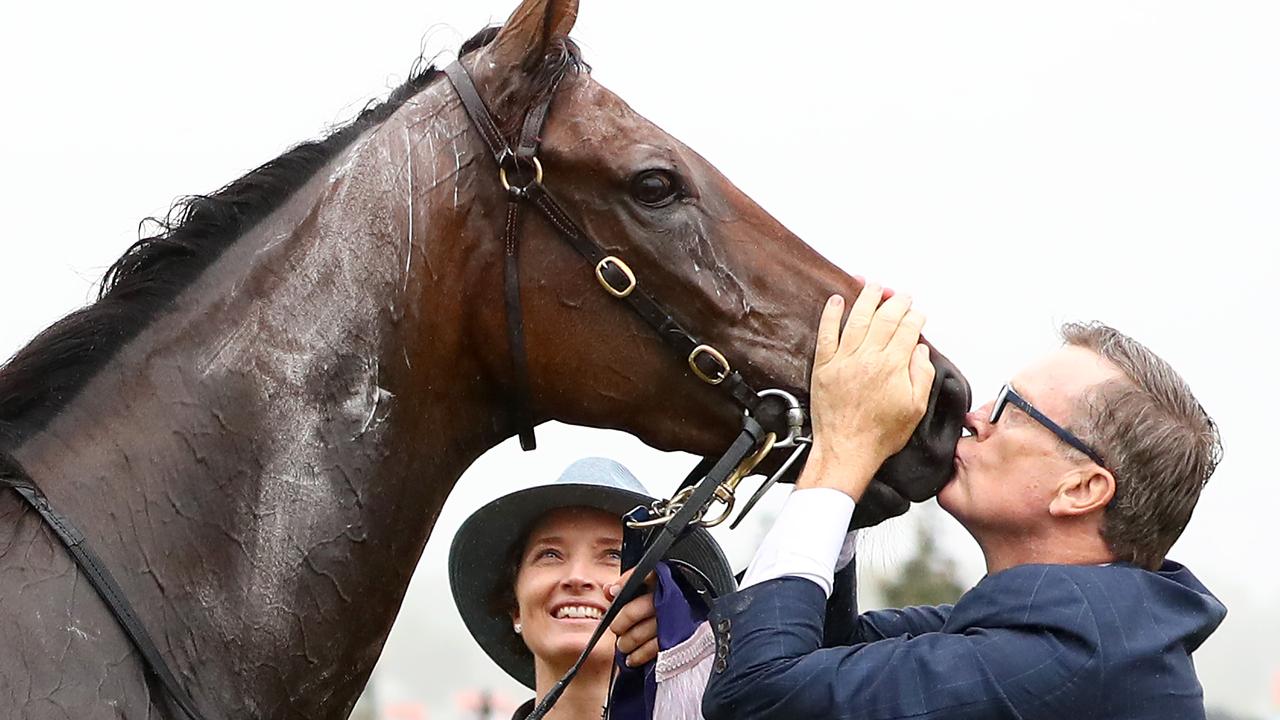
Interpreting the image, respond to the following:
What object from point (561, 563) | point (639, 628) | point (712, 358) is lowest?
point (639, 628)

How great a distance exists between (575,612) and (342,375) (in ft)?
5.32

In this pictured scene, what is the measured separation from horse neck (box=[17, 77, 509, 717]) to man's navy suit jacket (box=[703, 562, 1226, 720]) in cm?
80

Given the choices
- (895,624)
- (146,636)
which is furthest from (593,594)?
(146,636)

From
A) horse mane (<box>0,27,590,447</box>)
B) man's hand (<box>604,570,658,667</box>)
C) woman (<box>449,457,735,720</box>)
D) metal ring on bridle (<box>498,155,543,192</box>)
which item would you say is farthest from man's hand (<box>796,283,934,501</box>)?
woman (<box>449,457,735,720</box>)

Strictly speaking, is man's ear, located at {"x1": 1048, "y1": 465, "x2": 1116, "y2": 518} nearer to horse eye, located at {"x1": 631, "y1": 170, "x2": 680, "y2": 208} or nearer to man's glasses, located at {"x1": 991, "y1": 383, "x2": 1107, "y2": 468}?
man's glasses, located at {"x1": 991, "y1": 383, "x2": 1107, "y2": 468}

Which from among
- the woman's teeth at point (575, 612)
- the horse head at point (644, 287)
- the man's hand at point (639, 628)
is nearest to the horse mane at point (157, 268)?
the horse head at point (644, 287)

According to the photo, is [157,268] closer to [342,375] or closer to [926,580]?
[342,375]

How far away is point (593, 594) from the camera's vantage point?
4.35m

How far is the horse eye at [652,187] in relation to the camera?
10.5 ft

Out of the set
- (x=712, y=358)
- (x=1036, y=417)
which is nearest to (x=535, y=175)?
(x=712, y=358)

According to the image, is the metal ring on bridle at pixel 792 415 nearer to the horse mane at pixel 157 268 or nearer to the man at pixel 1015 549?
the man at pixel 1015 549

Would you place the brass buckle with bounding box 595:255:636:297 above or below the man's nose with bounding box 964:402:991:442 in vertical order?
above

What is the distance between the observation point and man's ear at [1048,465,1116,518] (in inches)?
116

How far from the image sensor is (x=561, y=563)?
4465 millimetres
